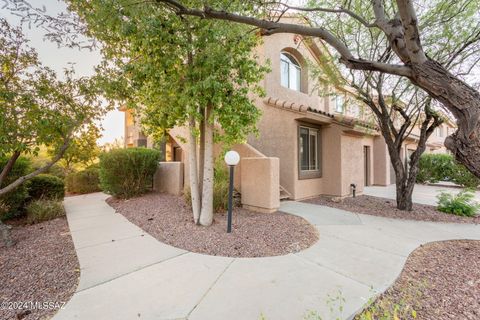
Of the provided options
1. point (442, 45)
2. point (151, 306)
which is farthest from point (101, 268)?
point (442, 45)

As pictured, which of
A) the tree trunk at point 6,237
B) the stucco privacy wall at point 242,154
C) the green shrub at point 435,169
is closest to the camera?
the tree trunk at point 6,237

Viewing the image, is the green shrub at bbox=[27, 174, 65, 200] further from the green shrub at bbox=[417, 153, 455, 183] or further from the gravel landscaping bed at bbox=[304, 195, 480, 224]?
the green shrub at bbox=[417, 153, 455, 183]

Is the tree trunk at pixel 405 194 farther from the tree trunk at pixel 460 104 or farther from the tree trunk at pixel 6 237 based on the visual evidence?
the tree trunk at pixel 6 237

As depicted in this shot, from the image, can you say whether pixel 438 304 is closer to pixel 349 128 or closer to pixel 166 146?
pixel 349 128

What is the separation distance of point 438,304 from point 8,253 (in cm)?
717

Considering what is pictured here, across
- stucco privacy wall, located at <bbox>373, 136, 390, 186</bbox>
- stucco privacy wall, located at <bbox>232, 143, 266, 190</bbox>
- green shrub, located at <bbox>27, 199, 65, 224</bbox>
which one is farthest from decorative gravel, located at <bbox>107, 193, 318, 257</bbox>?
stucco privacy wall, located at <bbox>373, 136, 390, 186</bbox>

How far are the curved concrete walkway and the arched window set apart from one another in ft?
26.9

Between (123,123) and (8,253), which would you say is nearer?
(8,253)

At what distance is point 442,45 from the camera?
21.0 ft

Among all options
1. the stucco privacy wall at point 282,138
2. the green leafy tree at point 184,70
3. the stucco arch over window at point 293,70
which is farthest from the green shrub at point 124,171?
the stucco arch over window at point 293,70

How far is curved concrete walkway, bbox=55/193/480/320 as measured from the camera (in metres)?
2.59

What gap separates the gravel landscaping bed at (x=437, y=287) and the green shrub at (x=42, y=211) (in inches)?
319

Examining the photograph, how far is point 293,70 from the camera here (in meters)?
11.8

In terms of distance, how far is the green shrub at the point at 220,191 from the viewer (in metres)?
6.79
